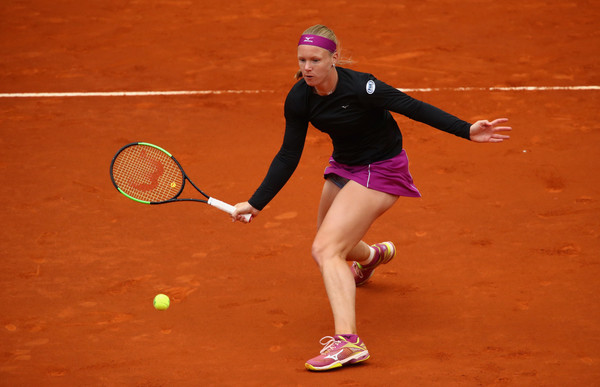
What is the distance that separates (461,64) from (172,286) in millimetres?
5302

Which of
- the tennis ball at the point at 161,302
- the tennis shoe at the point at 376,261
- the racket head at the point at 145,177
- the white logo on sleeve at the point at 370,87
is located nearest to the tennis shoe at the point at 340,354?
the tennis shoe at the point at 376,261

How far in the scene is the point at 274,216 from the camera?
6.84 m

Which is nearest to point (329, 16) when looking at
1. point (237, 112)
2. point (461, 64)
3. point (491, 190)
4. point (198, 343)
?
point (461, 64)

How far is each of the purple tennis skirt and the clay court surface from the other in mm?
891

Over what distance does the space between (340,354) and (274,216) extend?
2.25 m

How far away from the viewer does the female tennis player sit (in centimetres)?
477

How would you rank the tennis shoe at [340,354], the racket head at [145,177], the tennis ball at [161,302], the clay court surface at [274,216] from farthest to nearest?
the racket head at [145,177] → the tennis ball at [161,302] → the clay court surface at [274,216] → the tennis shoe at [340,354]

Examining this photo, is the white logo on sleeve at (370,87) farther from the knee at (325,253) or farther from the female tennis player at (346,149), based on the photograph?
the knee at (325,253)

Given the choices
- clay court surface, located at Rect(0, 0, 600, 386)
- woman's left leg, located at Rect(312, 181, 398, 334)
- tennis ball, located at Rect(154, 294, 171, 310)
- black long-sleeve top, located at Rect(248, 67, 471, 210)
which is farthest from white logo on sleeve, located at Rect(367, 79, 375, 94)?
tennis ball, located at Rect(154, 294, 171, 310)

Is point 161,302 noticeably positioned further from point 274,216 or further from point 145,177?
point 274,216

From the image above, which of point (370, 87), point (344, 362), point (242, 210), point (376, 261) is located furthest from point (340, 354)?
point (370, 87)

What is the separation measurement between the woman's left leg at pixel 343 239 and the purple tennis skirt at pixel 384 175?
0.04 metres

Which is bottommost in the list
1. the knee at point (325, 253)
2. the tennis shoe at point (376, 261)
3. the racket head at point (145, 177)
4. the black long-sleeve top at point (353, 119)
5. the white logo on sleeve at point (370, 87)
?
the tennis shoe at point (376, 261)

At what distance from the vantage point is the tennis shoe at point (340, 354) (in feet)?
15.6
